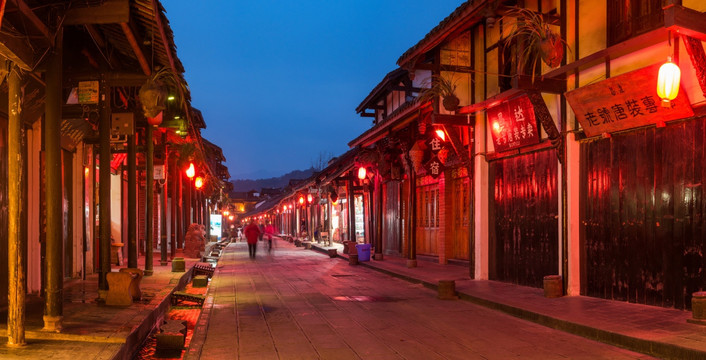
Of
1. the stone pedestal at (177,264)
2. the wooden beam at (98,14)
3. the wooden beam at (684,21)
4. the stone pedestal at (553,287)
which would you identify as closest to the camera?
the wooden beam at (684,21)

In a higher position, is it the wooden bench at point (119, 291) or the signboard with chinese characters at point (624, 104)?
the signboard with chinese characters at point (624, 104)

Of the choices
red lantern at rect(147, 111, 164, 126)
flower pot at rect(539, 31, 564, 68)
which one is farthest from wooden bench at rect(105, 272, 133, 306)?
flower pot at rect(539, 31, 564, 68)

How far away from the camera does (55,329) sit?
713cm

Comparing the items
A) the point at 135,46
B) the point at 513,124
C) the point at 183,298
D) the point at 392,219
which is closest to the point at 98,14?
the point at 135,46

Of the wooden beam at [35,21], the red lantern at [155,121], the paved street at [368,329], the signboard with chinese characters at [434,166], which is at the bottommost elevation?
the paved street at [368,329]

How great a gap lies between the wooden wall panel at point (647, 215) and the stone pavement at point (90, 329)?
737cm

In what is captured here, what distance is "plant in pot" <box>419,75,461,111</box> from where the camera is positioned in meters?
14.4

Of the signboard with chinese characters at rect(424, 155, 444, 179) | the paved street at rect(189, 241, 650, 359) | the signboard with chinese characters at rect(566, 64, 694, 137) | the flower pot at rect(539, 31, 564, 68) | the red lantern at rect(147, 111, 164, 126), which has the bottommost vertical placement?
the paved street at rect(189, 241, 650, 359)

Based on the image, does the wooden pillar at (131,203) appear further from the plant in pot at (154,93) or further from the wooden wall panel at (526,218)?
the wooden wall panel at (526,218)

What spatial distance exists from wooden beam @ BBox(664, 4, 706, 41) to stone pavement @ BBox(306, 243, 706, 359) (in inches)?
143

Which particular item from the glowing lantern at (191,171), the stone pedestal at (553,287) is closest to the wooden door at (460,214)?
the stone pedestal at (553,287)

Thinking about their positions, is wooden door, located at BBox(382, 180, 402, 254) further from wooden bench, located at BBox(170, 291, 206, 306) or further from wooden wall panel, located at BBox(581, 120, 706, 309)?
wooden wall panel, located at BBox(581, 120, 706, 309)

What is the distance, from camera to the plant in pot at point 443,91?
14.4 meters

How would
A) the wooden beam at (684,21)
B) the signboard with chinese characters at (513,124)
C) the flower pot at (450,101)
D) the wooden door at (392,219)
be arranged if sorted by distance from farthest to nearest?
the wooden door at (392,219)
the flower pot at (450,101)
the signboard with chinese characters at (513,124)
the wooden beam at (684,21)
